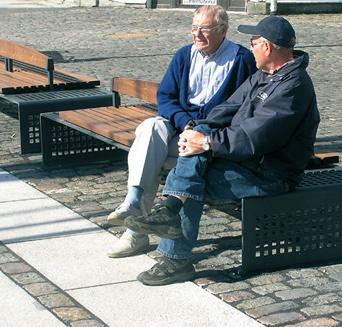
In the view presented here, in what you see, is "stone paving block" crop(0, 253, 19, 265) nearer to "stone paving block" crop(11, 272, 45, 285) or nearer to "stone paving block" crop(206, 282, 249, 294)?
"stone paving block" crop(11, 272, 45, 285)

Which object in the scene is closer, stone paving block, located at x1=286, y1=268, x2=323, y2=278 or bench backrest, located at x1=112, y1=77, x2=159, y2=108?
stone paving block, located at x1=286, y1=268, x2=323, y2=278

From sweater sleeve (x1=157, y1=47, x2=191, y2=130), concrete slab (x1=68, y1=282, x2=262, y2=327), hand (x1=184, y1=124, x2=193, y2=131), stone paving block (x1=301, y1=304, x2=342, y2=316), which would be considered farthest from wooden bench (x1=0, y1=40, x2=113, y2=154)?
stone paving block (x1=301, y1=304, x2=342, y2=316)

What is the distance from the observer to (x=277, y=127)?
5.31 m

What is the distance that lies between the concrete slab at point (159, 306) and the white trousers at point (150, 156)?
69 cm

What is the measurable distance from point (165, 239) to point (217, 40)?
1361 millimetres

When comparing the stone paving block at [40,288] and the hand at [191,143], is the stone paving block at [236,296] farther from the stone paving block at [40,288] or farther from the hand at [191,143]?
the stone paving block at [40,288]

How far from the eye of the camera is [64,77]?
9703 millimetres

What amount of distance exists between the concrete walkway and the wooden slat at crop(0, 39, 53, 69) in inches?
116

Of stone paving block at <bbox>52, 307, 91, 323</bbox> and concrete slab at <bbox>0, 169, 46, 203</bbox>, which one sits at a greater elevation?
stone paving block at <bbox>52, 307, 91, 323</bbox>

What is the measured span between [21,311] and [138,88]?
2998 millimetres

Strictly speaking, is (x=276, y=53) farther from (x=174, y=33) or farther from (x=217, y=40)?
(x=174, y=33)

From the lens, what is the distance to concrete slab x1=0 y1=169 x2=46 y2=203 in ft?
23.3

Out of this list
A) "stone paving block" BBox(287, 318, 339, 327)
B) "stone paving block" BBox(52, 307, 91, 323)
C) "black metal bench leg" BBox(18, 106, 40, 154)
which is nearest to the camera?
"stone paving block" BBox(287, 318, 339, 327)

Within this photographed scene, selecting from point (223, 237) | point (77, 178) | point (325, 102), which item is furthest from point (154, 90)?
point (325, 102)
